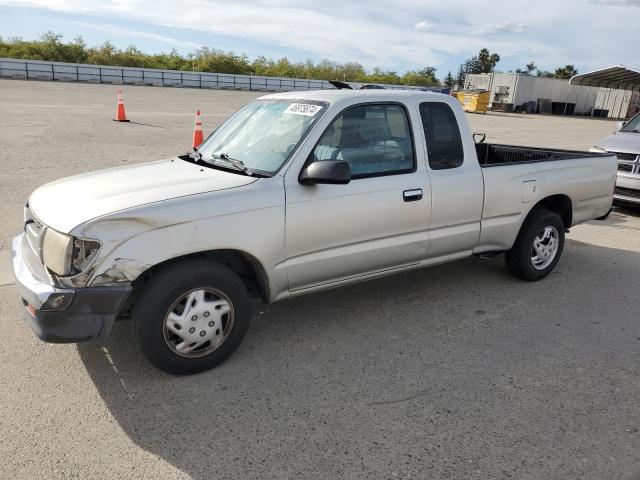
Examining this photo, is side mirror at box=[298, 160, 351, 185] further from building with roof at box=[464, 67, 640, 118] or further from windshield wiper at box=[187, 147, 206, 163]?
building with roof at box=[464, 67, 640, 118]

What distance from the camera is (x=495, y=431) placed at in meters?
2.98

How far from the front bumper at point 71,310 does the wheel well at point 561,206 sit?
4.09 metres

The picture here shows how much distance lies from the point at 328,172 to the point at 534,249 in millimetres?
2744

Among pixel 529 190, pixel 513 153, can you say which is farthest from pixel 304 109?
pixel 513 153

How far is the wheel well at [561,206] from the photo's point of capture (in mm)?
5374

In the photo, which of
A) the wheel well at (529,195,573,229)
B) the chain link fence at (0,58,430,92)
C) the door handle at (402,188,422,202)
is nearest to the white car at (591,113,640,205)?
the wheel well at (529,195,573,229)

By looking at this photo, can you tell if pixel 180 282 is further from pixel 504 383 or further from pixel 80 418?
pixel 504 383

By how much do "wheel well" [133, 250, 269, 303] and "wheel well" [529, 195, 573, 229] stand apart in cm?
308

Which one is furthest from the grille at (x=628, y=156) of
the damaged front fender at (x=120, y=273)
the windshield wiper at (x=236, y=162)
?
the damaged front fender at (x=120, y=273)

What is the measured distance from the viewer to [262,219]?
11.3 feet

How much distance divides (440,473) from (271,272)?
1.60 m

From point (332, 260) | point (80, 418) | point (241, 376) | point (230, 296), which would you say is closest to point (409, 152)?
point (332, 260)

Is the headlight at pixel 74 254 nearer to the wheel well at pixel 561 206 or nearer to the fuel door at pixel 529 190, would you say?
the fuel door at pixel 529 190

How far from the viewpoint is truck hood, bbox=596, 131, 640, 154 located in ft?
26.6
